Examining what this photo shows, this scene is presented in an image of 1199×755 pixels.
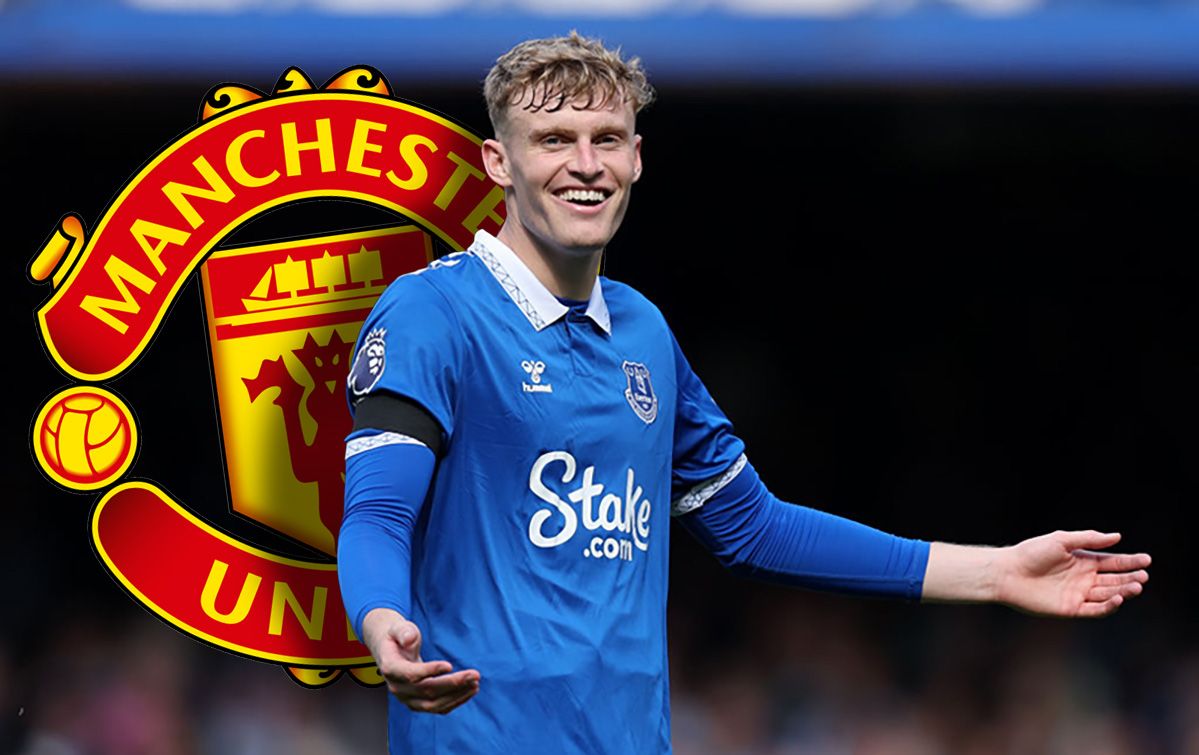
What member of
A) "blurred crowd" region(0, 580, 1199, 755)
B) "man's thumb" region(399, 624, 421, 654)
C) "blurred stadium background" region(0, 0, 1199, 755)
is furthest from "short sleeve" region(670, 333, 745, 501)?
"blurred crowd" region(0, 580, 1199, 755)

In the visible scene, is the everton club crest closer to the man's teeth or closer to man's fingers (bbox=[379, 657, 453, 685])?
the man's teeth

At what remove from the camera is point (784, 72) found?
5.88 meters

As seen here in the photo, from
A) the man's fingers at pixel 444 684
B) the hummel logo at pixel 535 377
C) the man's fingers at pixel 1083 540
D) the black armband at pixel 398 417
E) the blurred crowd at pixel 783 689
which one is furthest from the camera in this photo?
the blurred crowd at pixel 783 689

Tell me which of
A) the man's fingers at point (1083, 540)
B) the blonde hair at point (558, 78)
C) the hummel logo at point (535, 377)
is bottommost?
the man's fingers at point (1083, 540)

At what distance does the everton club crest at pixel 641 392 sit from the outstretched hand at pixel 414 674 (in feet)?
2.06

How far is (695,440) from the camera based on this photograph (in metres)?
3.11

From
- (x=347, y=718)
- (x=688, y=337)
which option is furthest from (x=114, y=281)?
(x=688, y=337)

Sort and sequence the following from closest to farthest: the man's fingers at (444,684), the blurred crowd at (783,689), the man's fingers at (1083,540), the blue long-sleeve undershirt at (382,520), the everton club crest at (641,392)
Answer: the man's fingers at (444,684), the blue long-sleeve undershirt at (382,520), the everton club crest at (641,392), the man's fingers at (1083,540), the blurred crowd at (783,689)

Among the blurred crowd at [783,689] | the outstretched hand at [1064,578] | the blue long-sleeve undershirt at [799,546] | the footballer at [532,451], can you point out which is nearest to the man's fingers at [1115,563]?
the outstretched hand at [1064,578]

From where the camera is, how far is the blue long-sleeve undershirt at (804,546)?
3.16 meters

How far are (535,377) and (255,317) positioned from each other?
0.94m

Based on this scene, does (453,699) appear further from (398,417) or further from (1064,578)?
(1064,578)

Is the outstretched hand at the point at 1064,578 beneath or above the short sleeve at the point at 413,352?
beneath

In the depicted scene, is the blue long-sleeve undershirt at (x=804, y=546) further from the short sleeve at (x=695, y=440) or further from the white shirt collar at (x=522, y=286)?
the white shirt collar at (x=522, y=286)
